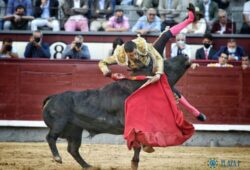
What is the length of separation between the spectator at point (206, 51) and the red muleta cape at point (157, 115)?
4.51m

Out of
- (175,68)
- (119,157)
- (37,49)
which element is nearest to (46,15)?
(37,49)

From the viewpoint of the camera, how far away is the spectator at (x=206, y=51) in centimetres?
1417

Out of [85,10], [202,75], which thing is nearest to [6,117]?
[85,10]

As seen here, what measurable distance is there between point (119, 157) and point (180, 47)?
277 cm

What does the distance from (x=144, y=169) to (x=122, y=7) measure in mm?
5264

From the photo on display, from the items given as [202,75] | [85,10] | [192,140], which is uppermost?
[85,10]

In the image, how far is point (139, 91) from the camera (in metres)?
9.71

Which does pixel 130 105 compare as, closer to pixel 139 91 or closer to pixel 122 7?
pixel 139 91

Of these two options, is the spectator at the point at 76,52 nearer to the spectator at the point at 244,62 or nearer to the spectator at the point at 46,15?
the spectator at the point at 46,15

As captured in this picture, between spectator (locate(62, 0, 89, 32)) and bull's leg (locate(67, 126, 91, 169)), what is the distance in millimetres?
4715

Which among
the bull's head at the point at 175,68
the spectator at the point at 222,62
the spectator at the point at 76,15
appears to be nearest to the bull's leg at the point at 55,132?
the bull's head at the point at 175,68

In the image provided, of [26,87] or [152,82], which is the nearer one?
[152,82]

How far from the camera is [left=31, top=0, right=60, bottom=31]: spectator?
14.9 meters

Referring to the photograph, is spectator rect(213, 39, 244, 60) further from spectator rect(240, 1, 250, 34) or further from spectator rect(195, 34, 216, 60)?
spectator rect(240, 1, 250, 34)
